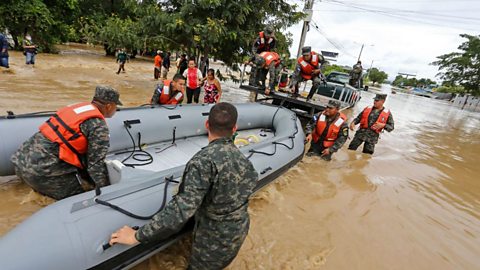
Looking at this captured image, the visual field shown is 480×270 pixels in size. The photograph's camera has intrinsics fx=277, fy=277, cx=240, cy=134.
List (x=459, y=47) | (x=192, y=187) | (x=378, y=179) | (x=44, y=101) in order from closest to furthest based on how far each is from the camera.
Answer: (x=192, y=187) → (x=378, y=179) → (x=44, y=101) → (x=459, y=47)

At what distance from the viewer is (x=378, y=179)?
412 cm

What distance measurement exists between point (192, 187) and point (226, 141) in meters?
0.25

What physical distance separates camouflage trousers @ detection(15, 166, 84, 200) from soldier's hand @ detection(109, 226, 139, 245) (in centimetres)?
83

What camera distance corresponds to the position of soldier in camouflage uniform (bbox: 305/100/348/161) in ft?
12.0

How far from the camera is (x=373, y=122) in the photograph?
4.30m

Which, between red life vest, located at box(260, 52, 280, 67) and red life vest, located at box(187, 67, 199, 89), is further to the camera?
red life vest, located at box(187, 67, 199, 89)

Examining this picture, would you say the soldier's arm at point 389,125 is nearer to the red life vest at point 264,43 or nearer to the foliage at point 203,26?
the red life vest at point 264,43

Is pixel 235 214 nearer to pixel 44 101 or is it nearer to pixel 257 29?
pixel 44 101

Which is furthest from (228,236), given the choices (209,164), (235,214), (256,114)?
(256,114)

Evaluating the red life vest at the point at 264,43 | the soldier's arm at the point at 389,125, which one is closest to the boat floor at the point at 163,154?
the soldier's arm at the point at 389,125

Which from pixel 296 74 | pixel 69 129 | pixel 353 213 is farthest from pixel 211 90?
pixel 69 129

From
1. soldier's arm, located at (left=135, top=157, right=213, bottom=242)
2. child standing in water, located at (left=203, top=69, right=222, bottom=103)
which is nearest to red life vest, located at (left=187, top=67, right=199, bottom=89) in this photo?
child standing in water, located at (left=203, top=69, right=222, bottom=103)

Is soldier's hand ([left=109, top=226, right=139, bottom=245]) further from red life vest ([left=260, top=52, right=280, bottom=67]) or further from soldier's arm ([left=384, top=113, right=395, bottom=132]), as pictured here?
red life vest ([left=260, top=52, right=280, bottom=67])

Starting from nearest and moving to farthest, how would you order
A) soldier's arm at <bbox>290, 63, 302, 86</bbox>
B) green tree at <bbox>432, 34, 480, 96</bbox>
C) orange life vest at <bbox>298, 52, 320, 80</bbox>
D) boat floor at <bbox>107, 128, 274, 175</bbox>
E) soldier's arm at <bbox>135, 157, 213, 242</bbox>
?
soldier's arm at <bbox>135, 157, 213, 242</bbox>
boat floor at <bbox>107, 128, 274, 175</bbox>
orange life vest at <bbox>298, 52, 320, 80</bbox>
soldier's arm at <bbox>290, 63, 302, 86</bbox>
green tree at <bbox>432, 34, 480, 96</bbox>
